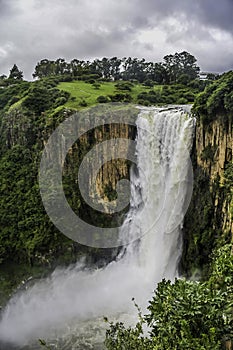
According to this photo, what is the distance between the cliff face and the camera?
607 inches

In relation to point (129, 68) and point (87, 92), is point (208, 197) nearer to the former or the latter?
point (87, 92)

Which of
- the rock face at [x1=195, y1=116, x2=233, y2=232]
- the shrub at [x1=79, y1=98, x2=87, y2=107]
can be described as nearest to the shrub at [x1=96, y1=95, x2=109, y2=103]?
the shrub at [x1=79, y1=98, x2=87, y2=107]

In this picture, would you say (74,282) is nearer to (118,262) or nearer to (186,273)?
(118,262)

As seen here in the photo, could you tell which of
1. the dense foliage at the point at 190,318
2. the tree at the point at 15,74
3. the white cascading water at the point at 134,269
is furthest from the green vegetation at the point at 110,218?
the tree at the point at 15,74

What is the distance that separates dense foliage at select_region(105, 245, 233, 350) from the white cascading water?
936cm

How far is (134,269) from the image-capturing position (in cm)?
2017

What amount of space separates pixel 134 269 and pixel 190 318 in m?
13.6

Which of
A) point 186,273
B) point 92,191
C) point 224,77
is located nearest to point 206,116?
point 224,77

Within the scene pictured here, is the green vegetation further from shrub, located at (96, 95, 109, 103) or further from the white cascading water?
the white cascading water

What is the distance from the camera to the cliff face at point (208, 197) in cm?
1541

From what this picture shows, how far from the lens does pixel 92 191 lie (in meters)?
22.3

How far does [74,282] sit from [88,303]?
2401 millimetres

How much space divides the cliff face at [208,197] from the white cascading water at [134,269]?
2.04 feet

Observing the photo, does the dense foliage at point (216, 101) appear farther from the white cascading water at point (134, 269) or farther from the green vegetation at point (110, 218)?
the white cascading water at point (134, 269)
